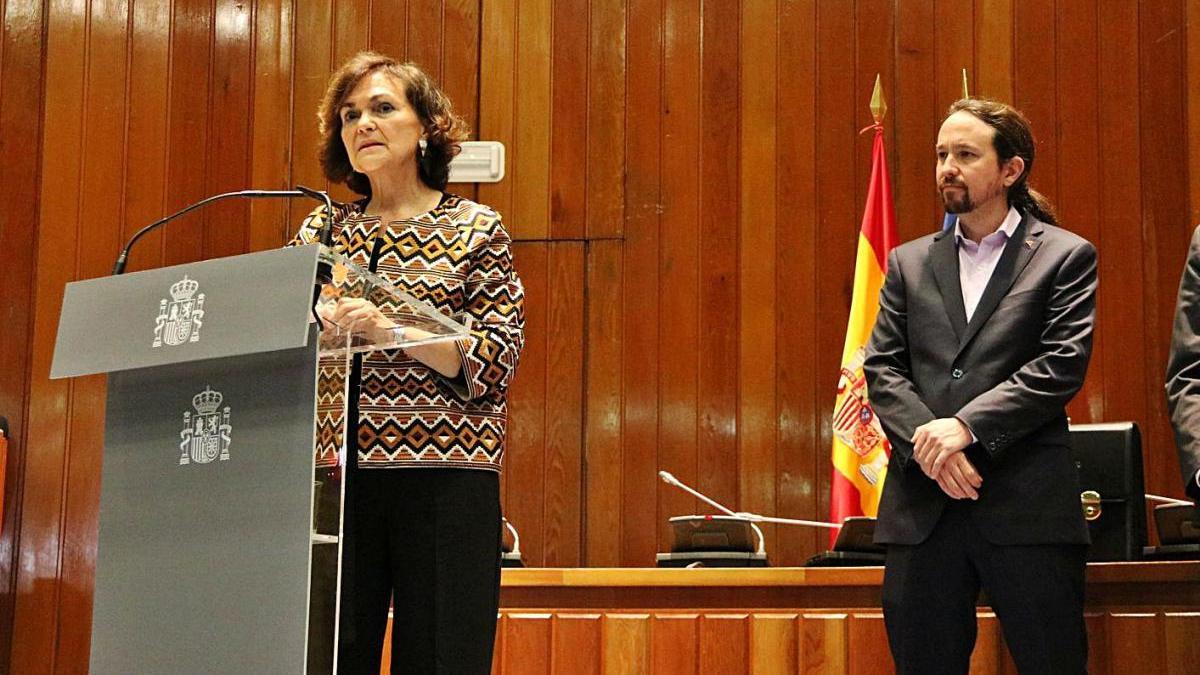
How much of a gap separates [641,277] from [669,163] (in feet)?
1.34

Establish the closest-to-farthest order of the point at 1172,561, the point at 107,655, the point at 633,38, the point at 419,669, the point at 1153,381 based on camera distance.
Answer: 1. the point at 107,655
2. the point at 419,669
3. the point at 1172,561
4. the point at 1153,381
5. the point at 633,38

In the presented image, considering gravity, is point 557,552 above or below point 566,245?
below

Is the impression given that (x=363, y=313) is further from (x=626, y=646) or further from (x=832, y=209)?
(x=832, y=209)

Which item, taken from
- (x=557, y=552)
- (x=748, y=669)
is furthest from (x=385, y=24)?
(x=748, y=669)

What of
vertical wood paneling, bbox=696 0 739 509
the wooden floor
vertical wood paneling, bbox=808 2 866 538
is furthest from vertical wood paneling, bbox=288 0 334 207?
the wooden floor

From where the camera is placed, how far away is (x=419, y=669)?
2.02 m

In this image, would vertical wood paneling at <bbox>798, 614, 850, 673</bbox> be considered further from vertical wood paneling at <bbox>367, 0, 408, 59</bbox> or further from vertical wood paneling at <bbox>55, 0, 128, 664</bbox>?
vertical wood paneling at <bbox>367, 0, 408, 59</bbox>

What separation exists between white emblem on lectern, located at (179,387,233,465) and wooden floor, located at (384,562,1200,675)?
1.51 m

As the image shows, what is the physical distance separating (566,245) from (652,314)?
0.38m

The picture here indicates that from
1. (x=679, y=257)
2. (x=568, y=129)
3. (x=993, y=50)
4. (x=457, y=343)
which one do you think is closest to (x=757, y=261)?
(x=679, y=257)

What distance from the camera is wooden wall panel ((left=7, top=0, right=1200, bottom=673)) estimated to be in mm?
4520

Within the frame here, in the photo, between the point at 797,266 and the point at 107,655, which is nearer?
the point at 107,655

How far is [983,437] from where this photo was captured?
2.66m

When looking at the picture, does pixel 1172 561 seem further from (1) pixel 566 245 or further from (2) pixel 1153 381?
(1) pixel 566 245
